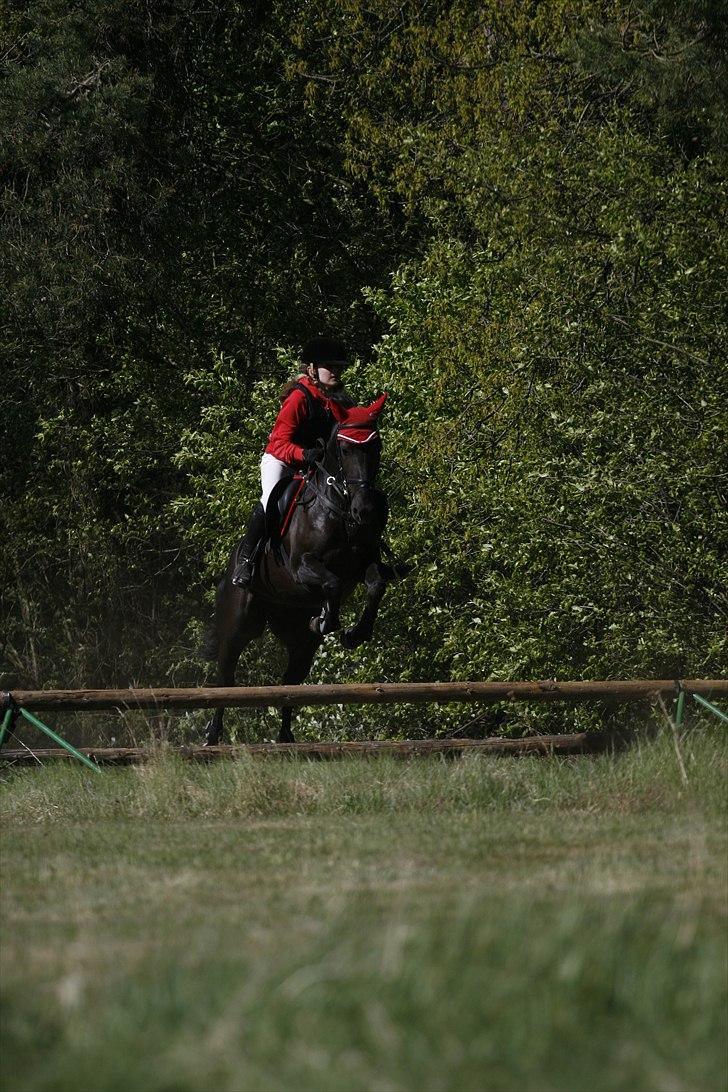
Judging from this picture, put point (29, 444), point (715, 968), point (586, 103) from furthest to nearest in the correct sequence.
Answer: point (29, 444), point (586, 103), point (715, 968)

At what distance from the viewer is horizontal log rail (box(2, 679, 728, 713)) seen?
11234 millimetres

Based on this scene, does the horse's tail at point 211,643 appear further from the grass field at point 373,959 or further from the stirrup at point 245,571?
the grass field at point 373,959

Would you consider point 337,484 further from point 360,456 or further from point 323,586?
point 323,586

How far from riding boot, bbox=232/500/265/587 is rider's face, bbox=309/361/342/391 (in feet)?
4.84

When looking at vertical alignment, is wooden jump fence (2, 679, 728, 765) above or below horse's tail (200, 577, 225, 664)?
above

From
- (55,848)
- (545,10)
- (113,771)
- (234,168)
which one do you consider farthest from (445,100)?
(55,848)

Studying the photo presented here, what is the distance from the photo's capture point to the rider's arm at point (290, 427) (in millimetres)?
13477

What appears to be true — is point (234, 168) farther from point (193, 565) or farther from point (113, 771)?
point (113, 771)

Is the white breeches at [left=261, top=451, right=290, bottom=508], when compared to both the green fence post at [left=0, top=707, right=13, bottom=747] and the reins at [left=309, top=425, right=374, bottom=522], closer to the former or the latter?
the reins at [left=309, top=425, right=374, bottom=522]

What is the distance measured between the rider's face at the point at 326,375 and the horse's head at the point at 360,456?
29.9 inches

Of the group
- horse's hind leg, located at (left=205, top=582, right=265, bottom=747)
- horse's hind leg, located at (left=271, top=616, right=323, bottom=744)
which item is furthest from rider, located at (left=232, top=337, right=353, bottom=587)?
horse's hind leg, located at (left=271, top=616, right=323, bottom=744)

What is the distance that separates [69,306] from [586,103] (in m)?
6.94

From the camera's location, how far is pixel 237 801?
9.37 m

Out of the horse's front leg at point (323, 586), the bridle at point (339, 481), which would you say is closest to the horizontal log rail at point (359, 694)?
the bridle at point (339, 481)
